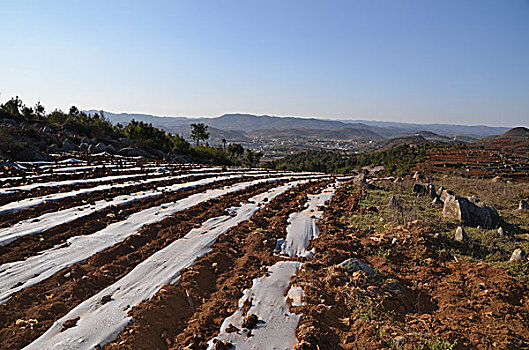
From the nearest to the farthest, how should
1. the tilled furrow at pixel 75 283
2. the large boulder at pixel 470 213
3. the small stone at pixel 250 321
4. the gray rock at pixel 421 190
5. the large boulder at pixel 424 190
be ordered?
the tilled furrow at pixel 75 283 → the small stone at pixel 250 321 → the large boulder at pixel 470 213 → the large boulder at pixel 424 190 → the gray rock at pixel 421 190

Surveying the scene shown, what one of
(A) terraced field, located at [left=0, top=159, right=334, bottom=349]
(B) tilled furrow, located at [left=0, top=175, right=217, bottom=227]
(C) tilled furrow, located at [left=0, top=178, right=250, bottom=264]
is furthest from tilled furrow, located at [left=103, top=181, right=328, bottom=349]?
(B) tilled furrow, located at [left=0, top=175, right=217, bottom=227]

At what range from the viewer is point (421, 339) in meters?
3.26

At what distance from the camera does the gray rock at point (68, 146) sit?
2111 centimetres

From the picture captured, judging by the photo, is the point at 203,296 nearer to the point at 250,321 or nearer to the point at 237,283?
the point at 237,283

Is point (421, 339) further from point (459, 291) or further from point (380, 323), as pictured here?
point (459, 291)

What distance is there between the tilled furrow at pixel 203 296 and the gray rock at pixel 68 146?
2043 centimetres

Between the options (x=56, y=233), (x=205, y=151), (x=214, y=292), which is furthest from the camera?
(x=205, y=151)

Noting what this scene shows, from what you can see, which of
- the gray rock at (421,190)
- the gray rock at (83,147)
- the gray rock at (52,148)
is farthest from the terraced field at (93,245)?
the gray rock at (83,147)

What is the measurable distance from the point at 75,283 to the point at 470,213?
910cm

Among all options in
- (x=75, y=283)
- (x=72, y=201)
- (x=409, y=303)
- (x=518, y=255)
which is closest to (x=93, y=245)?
(x=75, y=283)

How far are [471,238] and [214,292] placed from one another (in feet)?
19.5

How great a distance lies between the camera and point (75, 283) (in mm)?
4305

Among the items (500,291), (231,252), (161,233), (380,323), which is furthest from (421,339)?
(161,233)

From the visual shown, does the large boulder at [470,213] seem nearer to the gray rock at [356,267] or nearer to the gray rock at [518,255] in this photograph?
the gray rock at [518,255]
